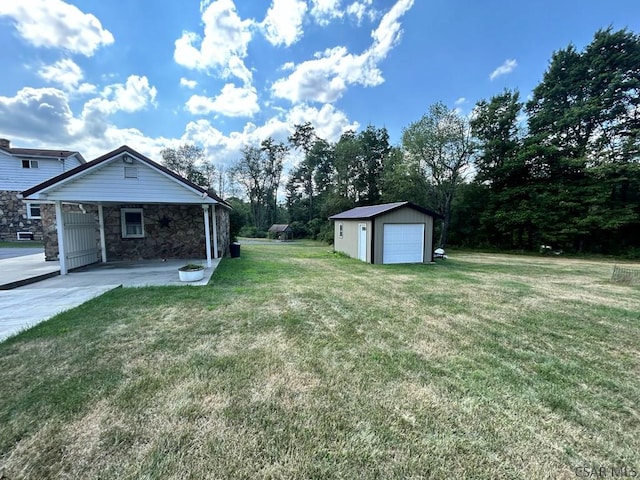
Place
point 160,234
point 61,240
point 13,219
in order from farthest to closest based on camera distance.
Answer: point 13,219
point 160,234
point 61,240

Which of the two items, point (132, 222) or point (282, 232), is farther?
point (282, 232)

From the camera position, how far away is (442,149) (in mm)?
20391

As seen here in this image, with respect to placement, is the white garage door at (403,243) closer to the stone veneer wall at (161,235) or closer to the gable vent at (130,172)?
the stone veneer wall at (161,235)

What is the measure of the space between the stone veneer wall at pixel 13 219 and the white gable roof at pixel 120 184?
44.4ft

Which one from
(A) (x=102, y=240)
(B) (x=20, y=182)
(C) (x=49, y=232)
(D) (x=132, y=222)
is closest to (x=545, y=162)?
(D) (x=132, y=222)

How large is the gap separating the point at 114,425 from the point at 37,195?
331 inches

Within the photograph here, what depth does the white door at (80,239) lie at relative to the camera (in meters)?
8.27

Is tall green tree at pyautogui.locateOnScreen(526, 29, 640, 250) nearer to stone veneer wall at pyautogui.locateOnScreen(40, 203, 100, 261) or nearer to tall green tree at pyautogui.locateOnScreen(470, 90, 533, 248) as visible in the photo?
tall green tree at pyautogui.locateOnScreen(470, 90, 533, 248)

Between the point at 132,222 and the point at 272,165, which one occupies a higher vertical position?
the point at 272,165

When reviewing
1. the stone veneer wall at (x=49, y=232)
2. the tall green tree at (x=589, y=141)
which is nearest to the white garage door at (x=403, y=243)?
the stone veneer wall at (x=49, y=232)

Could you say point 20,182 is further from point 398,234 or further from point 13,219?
point 398,234

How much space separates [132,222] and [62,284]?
164 inches

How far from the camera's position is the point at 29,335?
374 centimetres

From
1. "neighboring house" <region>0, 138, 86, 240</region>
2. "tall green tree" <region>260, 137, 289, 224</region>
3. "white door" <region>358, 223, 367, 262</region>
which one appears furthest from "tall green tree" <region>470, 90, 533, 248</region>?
"neighboring house" <region>0, 138, 86, 240</region>
